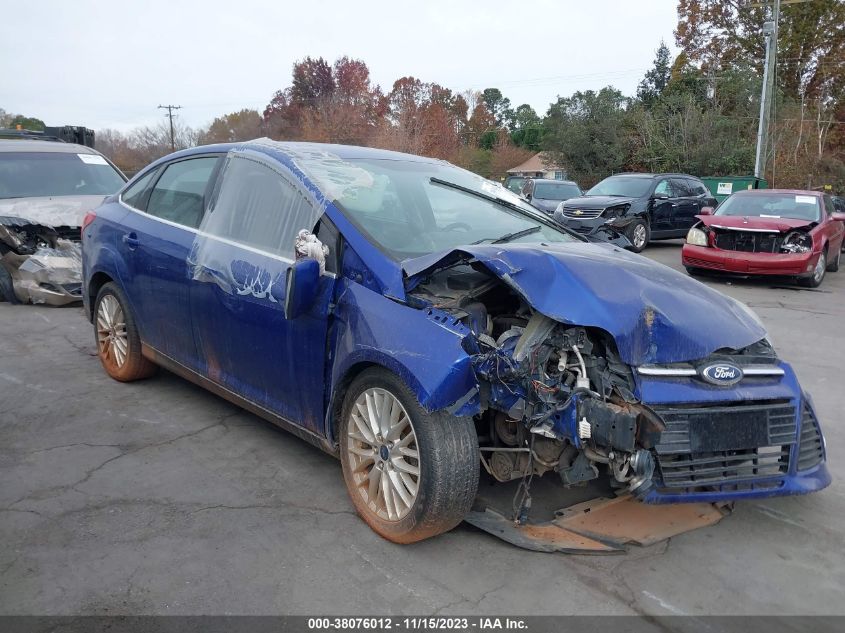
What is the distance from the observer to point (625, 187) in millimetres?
15430

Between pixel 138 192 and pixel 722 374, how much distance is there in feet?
13.3

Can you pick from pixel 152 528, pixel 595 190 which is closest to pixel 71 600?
pixel 152 528

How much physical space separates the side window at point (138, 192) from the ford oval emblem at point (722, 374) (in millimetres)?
3785

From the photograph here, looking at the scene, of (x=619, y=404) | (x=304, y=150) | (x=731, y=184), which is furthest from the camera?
(x=731, y=184)

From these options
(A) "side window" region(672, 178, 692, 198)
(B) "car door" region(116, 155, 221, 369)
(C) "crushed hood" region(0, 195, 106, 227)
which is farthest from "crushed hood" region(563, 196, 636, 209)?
(B) "car door" region(116, 155, 221, 369)

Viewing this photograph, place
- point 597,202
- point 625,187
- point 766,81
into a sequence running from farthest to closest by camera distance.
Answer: point 766,81
point 625,187
point 597,202

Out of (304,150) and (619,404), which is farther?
(304,150)

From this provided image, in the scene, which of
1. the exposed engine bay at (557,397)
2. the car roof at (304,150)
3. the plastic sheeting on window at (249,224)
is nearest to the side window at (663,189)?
the car roof at (304,150)

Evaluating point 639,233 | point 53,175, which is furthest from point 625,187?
point 53,175

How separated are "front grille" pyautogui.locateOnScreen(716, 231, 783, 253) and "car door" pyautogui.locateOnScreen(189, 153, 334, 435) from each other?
340 inches

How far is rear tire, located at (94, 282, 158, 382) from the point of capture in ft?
16.0

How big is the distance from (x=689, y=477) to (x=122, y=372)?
399 cm

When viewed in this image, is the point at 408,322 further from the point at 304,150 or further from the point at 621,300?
the point at 304,150

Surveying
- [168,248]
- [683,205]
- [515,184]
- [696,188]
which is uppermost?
[515,184]
